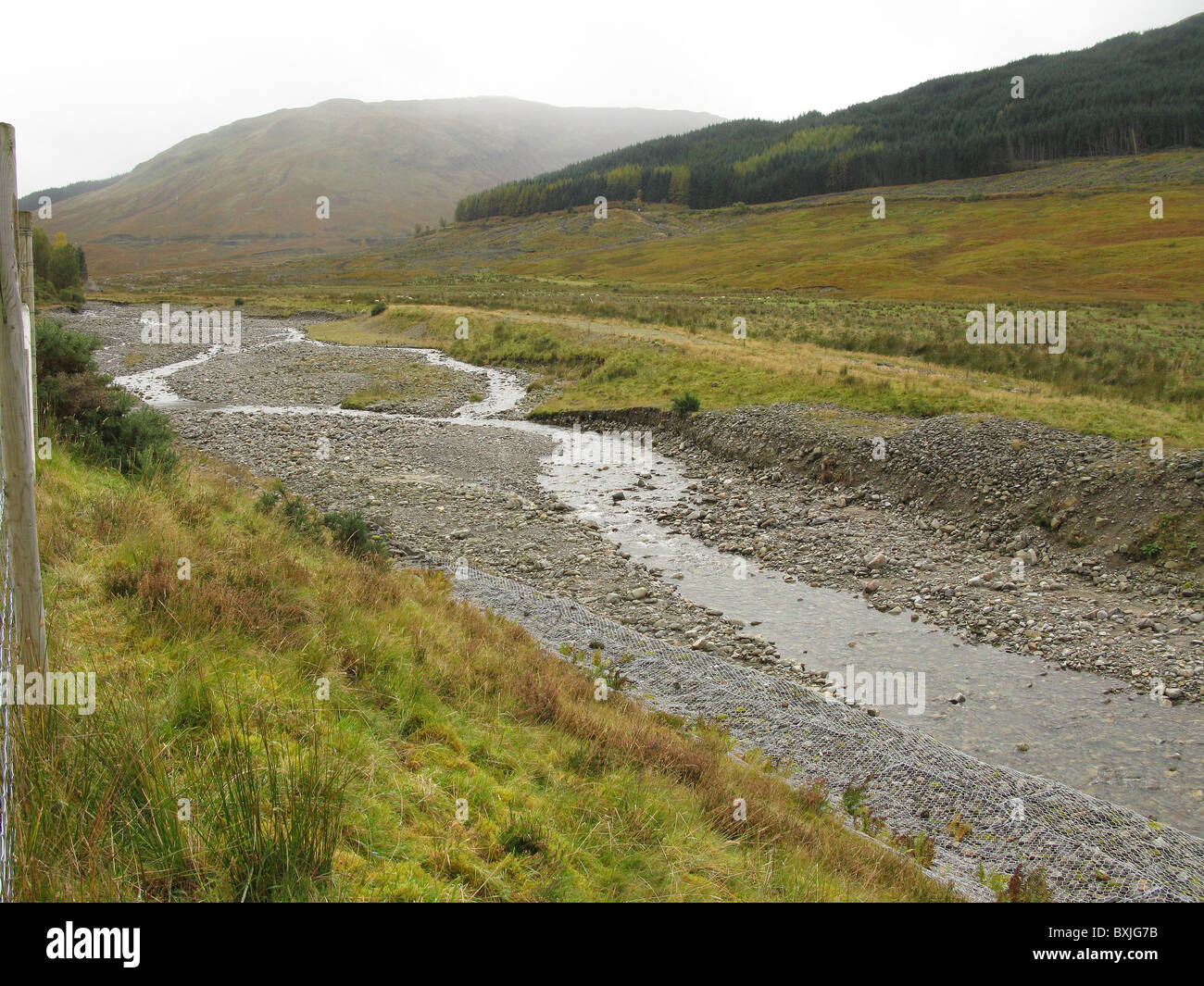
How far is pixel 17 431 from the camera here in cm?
414

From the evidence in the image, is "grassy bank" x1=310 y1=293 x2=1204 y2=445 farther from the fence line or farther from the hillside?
the hillside

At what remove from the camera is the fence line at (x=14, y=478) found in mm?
3771

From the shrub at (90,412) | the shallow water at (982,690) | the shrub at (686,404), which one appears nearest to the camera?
the shallow water at (982,690)

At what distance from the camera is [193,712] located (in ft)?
18.8

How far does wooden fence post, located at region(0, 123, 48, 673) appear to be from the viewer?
3.79m

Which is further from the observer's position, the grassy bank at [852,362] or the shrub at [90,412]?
the grassy bank at [852,362]

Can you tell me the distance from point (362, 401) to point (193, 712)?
A: 32.9 meters

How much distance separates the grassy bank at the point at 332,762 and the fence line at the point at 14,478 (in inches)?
6.6

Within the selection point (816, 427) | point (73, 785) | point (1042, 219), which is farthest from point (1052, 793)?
point (1042, 219)

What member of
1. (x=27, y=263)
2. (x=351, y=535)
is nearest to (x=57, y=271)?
(x=351, y=535)

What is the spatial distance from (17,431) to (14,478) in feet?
0.87

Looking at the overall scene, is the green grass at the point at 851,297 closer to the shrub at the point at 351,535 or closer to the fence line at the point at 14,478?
the shrub at the point at 351,535

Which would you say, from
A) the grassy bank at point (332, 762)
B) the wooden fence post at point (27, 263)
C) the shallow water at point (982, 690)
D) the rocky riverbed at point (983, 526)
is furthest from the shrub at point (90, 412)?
the rocky riverbed at point (983, 526)
